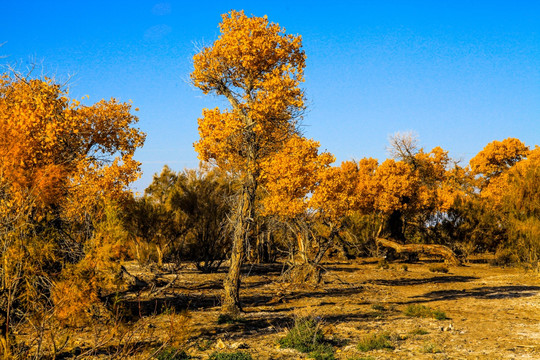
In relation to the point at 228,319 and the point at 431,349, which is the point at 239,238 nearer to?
the point at 228,319

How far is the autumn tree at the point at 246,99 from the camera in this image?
13781 mm

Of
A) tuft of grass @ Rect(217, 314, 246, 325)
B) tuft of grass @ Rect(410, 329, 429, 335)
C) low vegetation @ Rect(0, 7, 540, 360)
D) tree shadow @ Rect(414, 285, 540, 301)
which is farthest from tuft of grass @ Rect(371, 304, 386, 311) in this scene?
tuft of grass @ Rect(217, 314, 246, 325)

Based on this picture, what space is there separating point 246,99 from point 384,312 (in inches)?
326

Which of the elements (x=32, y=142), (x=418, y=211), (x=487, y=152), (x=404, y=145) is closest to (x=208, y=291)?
(x=32, y=142)

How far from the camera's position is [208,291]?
749 inches

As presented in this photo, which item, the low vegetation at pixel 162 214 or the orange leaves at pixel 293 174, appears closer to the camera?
the low vegetation at pixel 162 214

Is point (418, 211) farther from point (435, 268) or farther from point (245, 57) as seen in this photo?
point (245, 57)

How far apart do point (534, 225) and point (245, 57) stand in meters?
17.9

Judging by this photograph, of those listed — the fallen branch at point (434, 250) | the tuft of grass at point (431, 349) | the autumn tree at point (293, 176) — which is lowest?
the tuft of grass at point (431, 349)

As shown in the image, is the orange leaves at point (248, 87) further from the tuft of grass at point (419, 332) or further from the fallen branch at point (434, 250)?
the fallen branch at point (434, 250)

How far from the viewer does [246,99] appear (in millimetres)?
14547

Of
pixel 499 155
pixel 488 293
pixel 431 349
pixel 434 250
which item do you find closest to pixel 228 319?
pixel 431 349

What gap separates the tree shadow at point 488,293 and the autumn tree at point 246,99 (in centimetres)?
937

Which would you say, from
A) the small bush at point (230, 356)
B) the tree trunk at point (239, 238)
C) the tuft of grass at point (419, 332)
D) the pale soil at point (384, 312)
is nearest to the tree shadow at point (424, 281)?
the pale soil at point (384, 312)
